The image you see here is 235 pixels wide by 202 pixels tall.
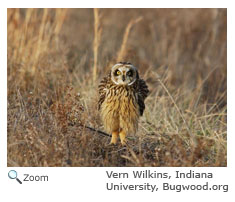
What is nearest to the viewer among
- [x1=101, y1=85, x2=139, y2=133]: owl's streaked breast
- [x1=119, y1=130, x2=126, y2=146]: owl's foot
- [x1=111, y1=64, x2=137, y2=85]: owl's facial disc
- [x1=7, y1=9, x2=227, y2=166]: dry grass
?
[x1=7, y1=9, x2=227, y2=166]: dry grass

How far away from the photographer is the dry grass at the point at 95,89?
3371mm

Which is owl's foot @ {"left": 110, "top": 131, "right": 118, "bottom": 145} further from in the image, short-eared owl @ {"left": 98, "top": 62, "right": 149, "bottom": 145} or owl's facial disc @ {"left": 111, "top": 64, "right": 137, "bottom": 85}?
owl's facial disc @ {"left": 111, "top": 64, "right": 137, "bottom": 85}

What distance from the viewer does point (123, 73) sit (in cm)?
351

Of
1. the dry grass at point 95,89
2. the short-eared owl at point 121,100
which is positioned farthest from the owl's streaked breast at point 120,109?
the dry grass at point 95,89

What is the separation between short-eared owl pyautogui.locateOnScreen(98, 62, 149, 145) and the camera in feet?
11.8

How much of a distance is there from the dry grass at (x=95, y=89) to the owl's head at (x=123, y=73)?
1.30ft

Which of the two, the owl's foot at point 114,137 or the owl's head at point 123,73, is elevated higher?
the owl's head at point 123,73

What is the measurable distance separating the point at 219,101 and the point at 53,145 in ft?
10.9

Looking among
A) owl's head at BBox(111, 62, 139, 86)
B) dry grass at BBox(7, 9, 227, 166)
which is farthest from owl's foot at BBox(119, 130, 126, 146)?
owl's head at BBox(111, 62, 139, 86)

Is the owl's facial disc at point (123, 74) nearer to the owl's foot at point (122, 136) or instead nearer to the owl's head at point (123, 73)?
the owl's head at point (123, 73)

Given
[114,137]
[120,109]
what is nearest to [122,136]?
[114,137]

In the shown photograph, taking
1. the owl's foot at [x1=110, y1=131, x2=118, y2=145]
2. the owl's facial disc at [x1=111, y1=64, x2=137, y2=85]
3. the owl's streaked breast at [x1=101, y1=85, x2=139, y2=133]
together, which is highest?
the owl's facial disc at [x1=111, y1=64, x2=137, y2=85]
